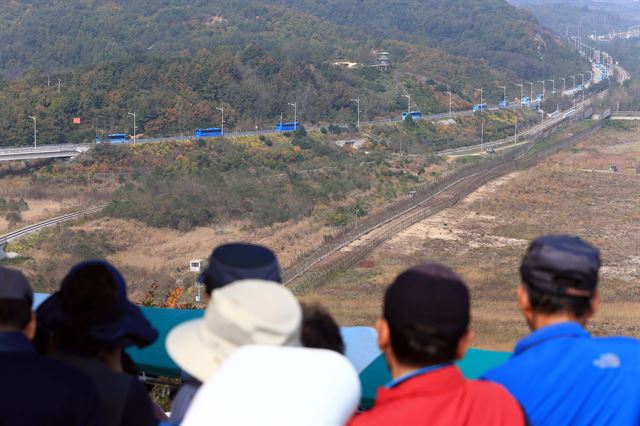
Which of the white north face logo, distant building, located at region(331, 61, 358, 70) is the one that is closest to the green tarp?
the white north face logo

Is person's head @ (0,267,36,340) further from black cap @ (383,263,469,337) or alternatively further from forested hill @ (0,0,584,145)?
forested hill @ (0,0,584,145)

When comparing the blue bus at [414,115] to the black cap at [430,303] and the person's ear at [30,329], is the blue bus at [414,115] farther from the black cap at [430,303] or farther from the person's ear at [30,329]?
the black cap at [430,303]

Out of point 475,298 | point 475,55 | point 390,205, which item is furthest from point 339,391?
point 475,55

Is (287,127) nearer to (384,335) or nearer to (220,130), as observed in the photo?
(220,130)

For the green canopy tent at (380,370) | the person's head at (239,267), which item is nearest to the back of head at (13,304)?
the person's head at (239,267)

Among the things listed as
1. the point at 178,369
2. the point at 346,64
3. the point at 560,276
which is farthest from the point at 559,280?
the point at 346,64

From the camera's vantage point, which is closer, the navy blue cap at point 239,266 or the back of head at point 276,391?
the back of head at point 276,391

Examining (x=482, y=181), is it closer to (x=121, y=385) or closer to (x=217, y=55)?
(x=217, y=55)

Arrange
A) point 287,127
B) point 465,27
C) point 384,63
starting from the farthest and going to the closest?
point 465,27 → point 384,63 → point 287,127
